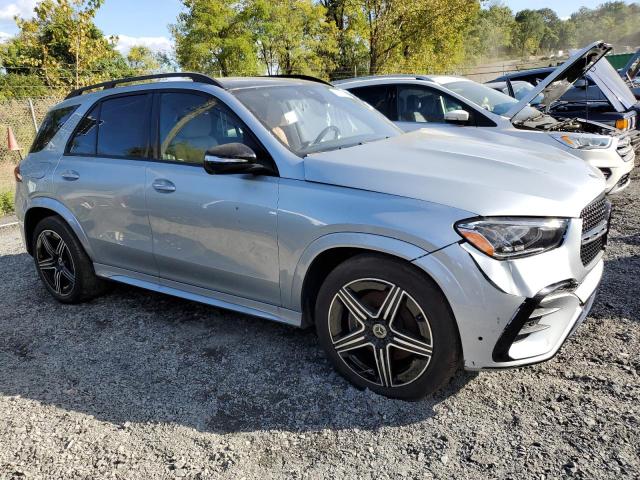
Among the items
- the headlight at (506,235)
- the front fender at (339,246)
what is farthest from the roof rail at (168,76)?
the headlight at (506,235)

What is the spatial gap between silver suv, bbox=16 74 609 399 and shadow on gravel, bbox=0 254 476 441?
0.91ft

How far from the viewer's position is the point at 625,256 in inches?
188

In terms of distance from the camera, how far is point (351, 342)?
117 inches

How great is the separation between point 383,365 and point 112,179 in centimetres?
246

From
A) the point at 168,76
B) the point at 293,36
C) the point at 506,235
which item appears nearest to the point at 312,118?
the point at 168,76

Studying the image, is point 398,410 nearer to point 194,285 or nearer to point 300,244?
point 300,244

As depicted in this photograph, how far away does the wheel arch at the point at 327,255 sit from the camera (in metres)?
2.63

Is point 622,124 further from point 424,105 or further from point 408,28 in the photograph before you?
point 408,28

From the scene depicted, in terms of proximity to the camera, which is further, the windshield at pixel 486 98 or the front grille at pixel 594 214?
the windshield at pixel 486 98

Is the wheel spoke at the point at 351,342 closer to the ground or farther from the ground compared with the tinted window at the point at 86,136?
closer to the ground

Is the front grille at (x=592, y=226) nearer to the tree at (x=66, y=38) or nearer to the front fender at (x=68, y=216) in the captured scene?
the front fender at (x=68, y=216)

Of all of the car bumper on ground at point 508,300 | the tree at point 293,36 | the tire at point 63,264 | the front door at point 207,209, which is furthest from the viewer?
the tree at point 293,36

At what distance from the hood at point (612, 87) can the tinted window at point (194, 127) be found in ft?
19.9

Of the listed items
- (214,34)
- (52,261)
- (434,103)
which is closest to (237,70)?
(214,34)
